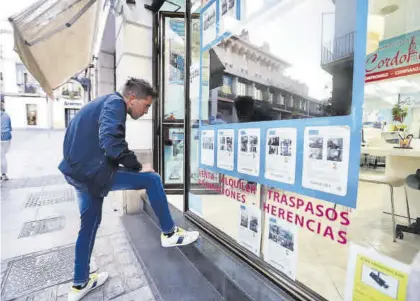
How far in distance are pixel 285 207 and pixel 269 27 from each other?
107 cm

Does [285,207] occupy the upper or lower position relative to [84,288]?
upper

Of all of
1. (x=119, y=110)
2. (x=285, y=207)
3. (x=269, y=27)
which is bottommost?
(x=285, y=207)

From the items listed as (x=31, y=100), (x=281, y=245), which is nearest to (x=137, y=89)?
(x=281, y=245)

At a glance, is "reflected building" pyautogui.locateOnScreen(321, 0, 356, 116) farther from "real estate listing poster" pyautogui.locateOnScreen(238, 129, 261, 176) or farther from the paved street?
the paved street

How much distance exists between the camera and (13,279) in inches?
71.2

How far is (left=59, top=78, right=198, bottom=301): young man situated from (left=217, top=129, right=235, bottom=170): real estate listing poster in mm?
571

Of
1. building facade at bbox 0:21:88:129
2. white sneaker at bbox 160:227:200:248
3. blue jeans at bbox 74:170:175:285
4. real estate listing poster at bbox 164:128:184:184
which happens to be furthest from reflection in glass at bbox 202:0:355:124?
building facade at bbox 0:21:88:129

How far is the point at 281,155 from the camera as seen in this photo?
1.29 meters

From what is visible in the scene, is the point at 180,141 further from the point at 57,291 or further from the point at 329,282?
the point at 329,282

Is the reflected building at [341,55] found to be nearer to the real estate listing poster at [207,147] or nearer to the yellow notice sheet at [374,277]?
the yellow notice sheet at [374,277]

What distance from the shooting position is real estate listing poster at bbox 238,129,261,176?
147cm

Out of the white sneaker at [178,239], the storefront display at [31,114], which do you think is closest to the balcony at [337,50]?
the white sneaker at [178,239]

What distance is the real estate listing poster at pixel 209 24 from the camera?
1.89 m

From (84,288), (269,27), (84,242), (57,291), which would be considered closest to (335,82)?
(269,27)
